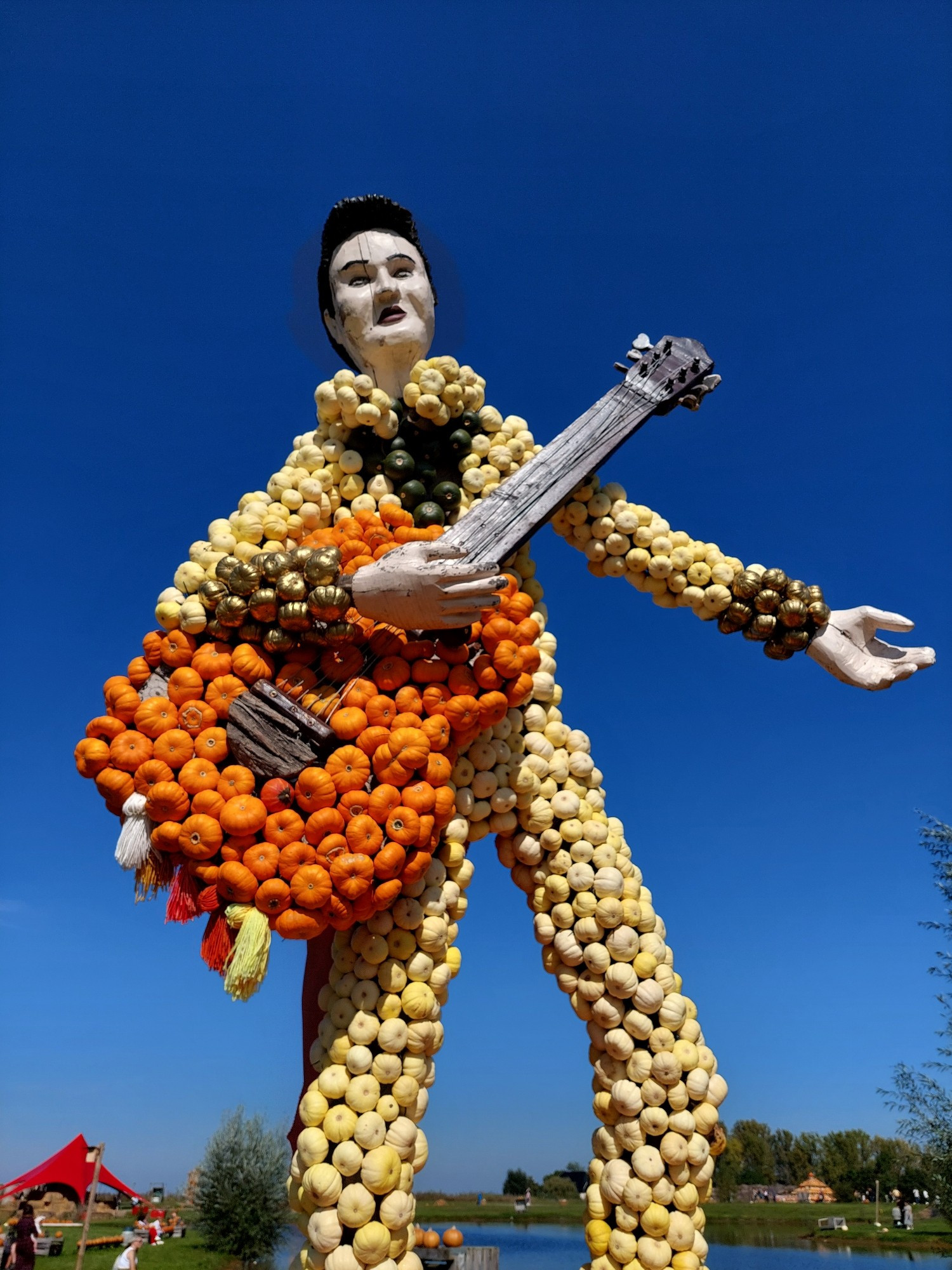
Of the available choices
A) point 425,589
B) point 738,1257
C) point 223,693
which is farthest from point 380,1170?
point 738,1257

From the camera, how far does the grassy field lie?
37.1 ft

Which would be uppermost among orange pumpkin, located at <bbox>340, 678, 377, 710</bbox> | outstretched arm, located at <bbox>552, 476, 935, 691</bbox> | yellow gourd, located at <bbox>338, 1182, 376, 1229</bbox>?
outstretched arm, located at <bbox>552, 476, 935, 691</bbox>

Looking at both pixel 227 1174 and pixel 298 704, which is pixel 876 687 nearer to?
pixel 298 704

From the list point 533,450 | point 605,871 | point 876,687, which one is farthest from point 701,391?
point 605,871

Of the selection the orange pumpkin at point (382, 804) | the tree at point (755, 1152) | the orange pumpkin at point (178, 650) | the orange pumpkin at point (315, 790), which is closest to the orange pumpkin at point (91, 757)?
the orange pumpkin at point (178, 650)

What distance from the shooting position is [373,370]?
4.70 m

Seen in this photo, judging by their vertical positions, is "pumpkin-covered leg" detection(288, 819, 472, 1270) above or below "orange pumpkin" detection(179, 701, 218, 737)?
below

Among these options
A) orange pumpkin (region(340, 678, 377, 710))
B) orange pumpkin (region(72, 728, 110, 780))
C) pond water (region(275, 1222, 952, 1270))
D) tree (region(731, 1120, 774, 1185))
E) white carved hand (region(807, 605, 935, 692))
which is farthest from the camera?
tree (region(731, 1120, 774, 1185))

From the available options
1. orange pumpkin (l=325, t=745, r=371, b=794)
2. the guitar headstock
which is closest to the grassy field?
orange pumpkin (l=325, t=745, r=371, b=794)

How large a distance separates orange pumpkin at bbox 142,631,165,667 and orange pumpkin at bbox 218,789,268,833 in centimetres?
80

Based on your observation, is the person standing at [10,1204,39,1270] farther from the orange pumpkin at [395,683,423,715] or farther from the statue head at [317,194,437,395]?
the statue head at [317,194,437,395]

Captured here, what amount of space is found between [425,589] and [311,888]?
1204mm

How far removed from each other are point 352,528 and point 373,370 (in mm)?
1191

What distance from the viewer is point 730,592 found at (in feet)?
14.4
